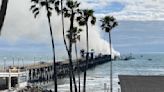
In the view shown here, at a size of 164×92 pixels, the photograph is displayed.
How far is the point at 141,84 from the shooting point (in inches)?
1061

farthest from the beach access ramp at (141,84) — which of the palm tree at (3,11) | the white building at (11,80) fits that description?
the white building at (11,80)

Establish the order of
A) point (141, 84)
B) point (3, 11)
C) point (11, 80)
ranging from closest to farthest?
point (3, 11)
point (141, 84)
point (11, 80)

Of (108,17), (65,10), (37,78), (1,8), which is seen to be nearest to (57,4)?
(65,10)


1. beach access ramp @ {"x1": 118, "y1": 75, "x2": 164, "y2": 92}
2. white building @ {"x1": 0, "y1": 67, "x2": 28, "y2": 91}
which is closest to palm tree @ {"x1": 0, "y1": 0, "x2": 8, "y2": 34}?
beach access ramp @ {"x1": 118, "y1": 75, "x2": 164, "y2": 92}

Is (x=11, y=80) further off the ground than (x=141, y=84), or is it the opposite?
(x=141, y=84)

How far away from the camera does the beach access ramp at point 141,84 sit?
1032 inches

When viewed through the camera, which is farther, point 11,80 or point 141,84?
point 11,80

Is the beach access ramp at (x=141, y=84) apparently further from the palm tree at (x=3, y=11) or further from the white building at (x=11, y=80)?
the white building at (x=11, y=80)

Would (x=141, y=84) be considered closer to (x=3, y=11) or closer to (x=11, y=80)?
(x=3, y=11)

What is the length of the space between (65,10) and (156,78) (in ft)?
108

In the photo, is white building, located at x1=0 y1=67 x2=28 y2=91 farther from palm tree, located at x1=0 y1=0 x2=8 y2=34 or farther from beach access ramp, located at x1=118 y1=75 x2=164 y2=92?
palm tree, located at x1=0 y1=0 x2=8 y2=34

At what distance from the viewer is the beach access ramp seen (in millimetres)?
26203

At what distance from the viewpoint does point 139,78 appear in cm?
2802

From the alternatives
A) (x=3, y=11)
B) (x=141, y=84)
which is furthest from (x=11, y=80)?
(x=3, y=11)
